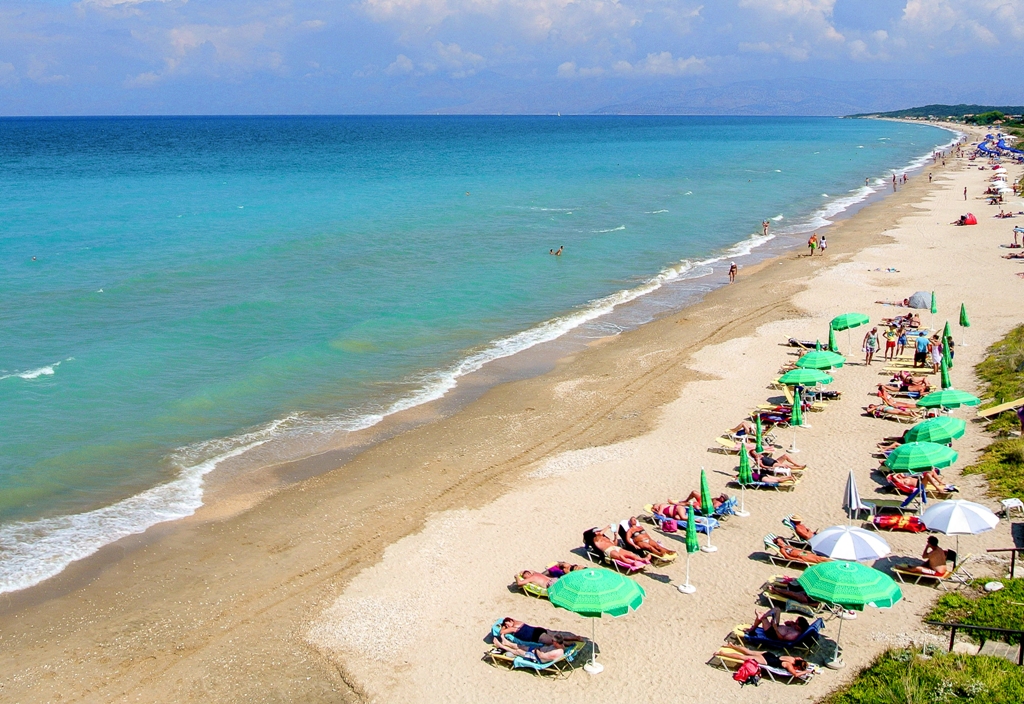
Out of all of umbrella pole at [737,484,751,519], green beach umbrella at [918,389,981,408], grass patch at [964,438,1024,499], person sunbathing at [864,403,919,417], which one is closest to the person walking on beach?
person sunbathing at [864,403,919,417]

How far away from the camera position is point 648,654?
42.9 feet

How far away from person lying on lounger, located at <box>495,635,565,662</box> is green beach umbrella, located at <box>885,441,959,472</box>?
825 centimetres

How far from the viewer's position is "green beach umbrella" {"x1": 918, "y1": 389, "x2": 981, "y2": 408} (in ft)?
66.3

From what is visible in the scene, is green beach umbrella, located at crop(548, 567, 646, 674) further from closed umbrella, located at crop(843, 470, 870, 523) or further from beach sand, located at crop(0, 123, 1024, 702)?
closed umbrella, located at crop(843, 470, 870, 523)

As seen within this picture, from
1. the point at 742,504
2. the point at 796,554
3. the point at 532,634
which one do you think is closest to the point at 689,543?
the point at 796,554

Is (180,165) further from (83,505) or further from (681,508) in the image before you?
(681,508)

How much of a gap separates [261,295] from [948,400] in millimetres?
26013

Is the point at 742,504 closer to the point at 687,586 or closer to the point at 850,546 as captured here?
the point at 687,586

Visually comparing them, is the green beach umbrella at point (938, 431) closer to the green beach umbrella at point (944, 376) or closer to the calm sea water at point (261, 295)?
the green beach umbrella at point (944, 376)

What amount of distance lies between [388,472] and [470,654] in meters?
7.57

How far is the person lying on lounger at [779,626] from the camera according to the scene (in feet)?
42.2

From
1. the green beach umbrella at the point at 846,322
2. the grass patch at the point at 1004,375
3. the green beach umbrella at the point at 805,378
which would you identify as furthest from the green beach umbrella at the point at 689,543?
the green beach umbrella at the point at 846,322

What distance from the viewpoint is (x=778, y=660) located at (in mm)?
12461

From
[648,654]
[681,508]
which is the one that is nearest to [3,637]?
[648,654]
